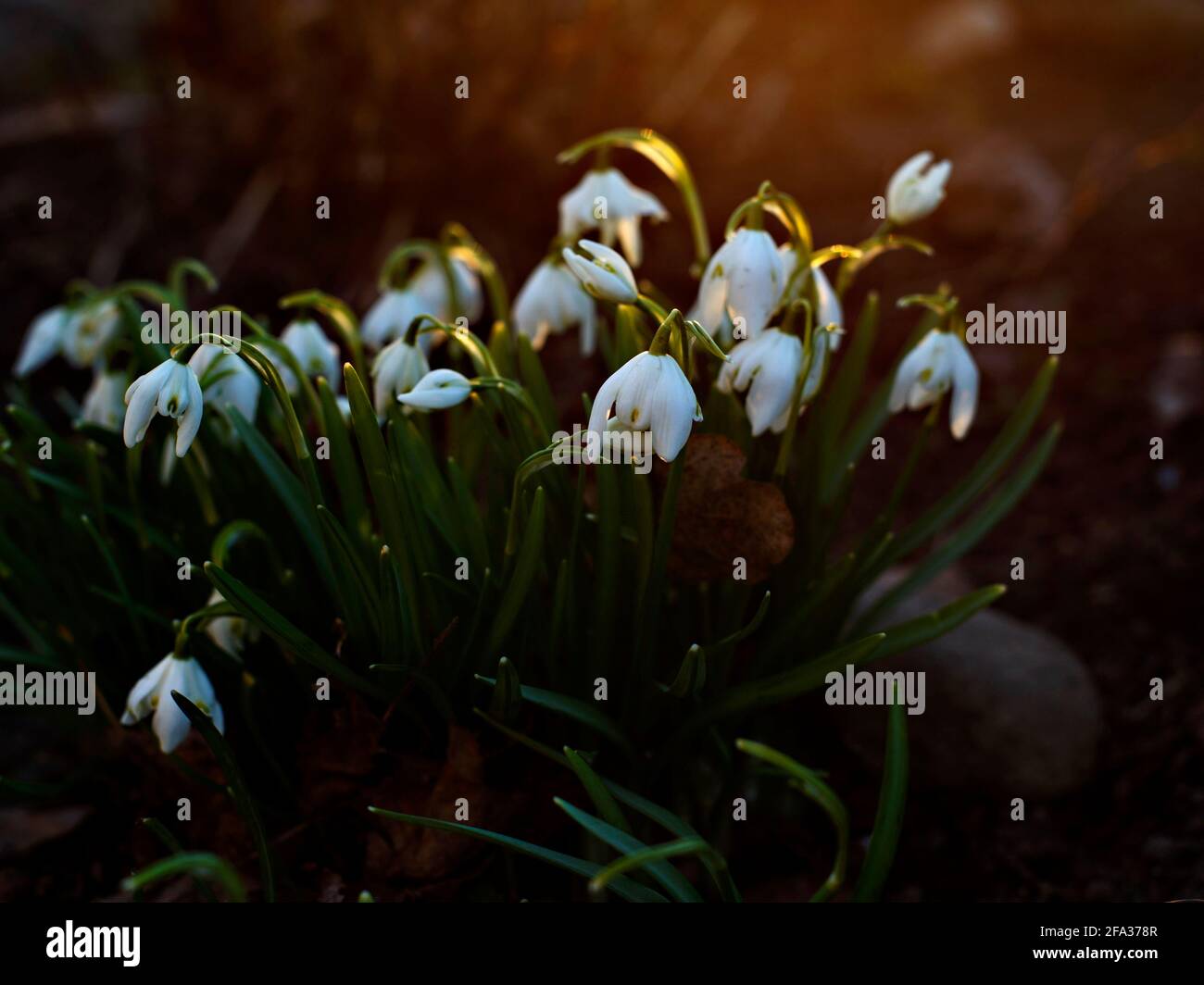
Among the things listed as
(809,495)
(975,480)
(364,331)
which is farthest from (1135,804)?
(364,331)

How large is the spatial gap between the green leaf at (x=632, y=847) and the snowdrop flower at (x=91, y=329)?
105cm

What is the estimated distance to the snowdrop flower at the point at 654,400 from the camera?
1.27 meters

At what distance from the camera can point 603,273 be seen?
134 cm

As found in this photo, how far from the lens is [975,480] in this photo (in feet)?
6.22

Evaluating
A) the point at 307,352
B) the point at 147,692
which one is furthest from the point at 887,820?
the point at 307,352

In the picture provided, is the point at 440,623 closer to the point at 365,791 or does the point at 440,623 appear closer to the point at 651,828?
the point at 365,791

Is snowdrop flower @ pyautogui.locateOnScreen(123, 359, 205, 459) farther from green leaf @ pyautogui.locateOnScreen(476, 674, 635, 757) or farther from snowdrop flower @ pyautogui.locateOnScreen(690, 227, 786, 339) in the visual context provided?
snowdrop flower @ pyautogui.locateOnScreen(690, 227, 786, 339)

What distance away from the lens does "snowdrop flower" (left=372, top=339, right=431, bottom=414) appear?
5.16ft

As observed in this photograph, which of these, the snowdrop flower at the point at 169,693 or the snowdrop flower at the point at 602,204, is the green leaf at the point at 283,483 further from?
the snowdrop flower at the point at 602,204

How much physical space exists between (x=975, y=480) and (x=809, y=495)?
1.11 ft

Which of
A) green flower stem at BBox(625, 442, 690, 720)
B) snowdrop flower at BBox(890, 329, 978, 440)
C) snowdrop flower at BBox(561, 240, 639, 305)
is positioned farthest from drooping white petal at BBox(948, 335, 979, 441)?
snowdrop flower at BBox(561, 240, 639, 305)

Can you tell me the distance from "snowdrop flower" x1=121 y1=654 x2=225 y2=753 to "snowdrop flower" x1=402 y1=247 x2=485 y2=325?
0.62 meters

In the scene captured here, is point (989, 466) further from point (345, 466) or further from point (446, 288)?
point (345, 466)

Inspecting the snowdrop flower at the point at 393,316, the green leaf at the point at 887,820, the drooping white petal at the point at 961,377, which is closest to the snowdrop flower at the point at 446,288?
the snowdrop flower at the point at 393,316
